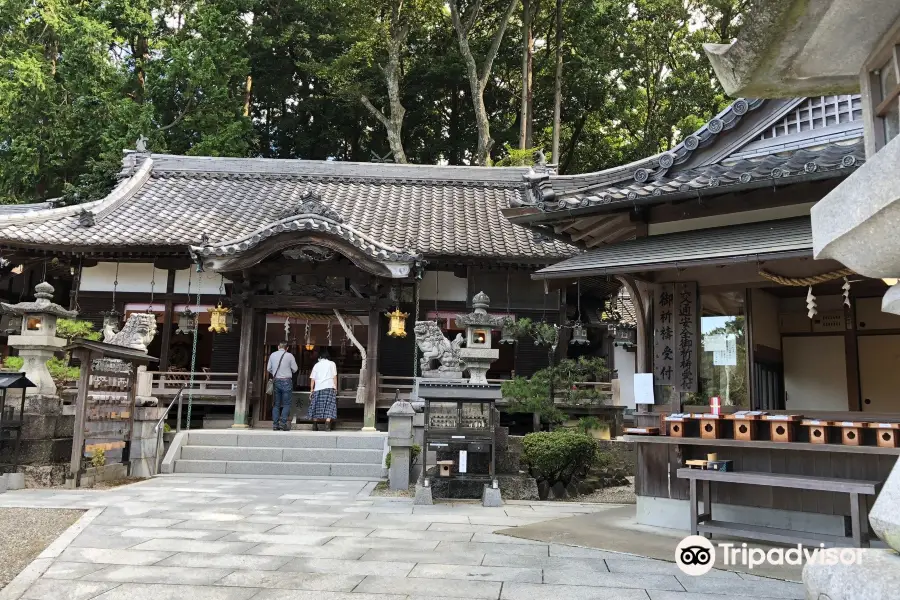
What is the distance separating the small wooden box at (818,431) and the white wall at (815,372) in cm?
252

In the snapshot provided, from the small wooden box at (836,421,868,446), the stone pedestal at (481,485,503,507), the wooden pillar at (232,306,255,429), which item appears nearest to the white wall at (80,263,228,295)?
the wooden pillar at (232,306,255,429)

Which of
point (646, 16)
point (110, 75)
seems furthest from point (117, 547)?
point (646, 16)

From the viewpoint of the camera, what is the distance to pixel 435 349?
11.0 metres

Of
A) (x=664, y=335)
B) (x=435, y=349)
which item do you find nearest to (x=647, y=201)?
(x=664, y=335)

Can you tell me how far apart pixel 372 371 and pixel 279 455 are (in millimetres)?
3156

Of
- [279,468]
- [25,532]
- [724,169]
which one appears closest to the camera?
[25,532]

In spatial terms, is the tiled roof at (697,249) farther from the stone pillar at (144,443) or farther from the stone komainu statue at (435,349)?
the stone pillar at (144,443)

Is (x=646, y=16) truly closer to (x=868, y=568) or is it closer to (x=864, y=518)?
(x=864, y=518)

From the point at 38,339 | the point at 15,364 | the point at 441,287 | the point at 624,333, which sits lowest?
the point at 15,364

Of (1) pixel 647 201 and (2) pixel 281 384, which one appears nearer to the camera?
(1) pixel 647 201

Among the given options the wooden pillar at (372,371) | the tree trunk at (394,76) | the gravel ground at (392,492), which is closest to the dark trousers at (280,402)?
the wooden pillar at (372,371)

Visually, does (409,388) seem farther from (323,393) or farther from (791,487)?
(791,487)

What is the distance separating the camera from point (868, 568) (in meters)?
2.51

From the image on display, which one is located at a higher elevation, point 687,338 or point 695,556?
point 687,338
